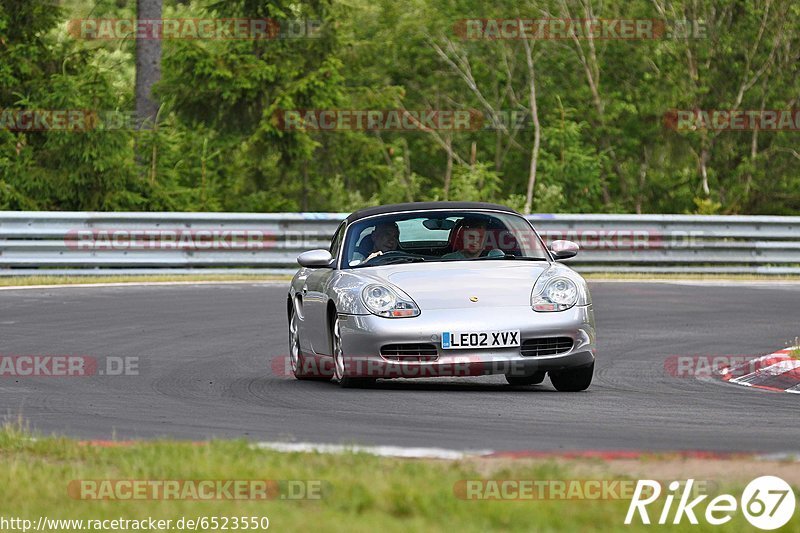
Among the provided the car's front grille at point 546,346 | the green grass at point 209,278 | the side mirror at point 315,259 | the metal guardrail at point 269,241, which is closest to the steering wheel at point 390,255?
the side mirror at point 315,259

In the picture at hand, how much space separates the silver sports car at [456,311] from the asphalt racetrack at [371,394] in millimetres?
221

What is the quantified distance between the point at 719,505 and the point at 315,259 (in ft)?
20.5

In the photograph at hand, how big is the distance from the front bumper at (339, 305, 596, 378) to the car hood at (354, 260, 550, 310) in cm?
9

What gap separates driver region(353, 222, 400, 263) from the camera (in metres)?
12.2

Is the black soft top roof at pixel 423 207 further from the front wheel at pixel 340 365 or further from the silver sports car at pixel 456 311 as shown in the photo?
the front wheel at pixel 340 365

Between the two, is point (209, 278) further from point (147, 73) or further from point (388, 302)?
point (388, 302)

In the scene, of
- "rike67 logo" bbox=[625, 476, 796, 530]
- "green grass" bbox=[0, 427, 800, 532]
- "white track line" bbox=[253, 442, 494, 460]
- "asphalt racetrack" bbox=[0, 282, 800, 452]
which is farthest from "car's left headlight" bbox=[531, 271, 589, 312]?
"rike67 logo" bbox=[625, 476, 796, 530]

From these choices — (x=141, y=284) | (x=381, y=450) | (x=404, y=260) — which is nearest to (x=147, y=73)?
(x=141, y=284)

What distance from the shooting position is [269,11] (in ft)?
109

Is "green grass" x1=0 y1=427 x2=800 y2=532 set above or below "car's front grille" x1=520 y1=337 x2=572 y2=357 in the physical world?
above

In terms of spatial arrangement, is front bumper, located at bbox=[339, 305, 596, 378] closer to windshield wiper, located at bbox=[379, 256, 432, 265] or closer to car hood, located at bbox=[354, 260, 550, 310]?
car hood, located at bbox=[354, 260, 550, 310]

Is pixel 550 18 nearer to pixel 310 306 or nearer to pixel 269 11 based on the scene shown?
pixel 269 11

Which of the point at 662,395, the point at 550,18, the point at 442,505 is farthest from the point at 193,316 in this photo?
the point at 550,18

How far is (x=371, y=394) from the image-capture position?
438 inches
